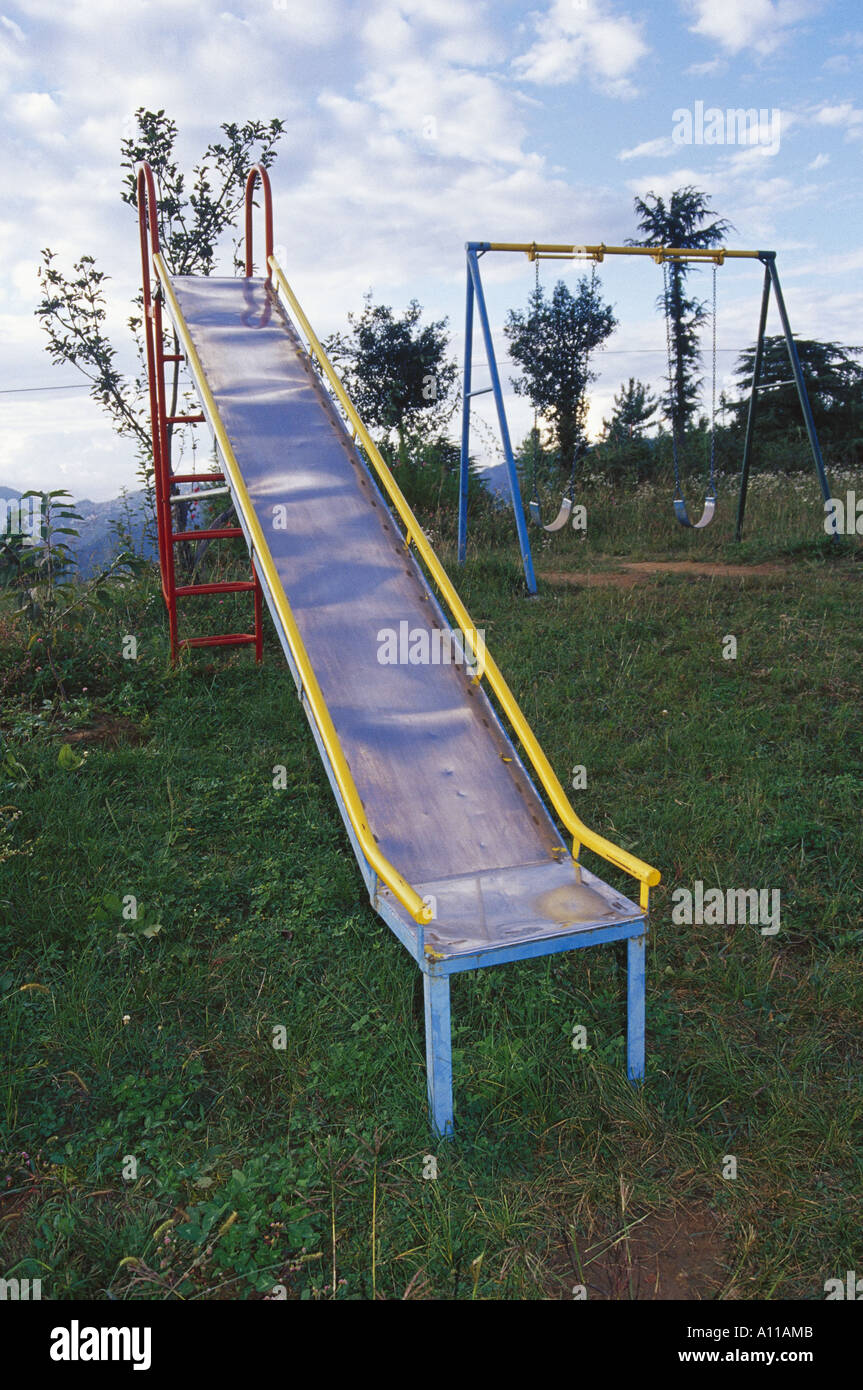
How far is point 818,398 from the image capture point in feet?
88.6

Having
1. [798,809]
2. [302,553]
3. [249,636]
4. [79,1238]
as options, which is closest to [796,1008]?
[798,809]

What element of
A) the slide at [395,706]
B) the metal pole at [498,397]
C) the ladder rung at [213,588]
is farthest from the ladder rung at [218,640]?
the metal pole at [498,397]

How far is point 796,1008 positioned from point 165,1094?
7.75 feet

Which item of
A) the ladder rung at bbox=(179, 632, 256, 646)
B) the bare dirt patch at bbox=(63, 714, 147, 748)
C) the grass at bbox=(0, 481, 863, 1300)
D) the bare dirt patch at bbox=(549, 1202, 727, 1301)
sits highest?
the ladder rung at bbox=(179, 632, 256, 646)

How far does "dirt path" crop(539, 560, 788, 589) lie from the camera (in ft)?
31.4

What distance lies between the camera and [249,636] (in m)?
7.65

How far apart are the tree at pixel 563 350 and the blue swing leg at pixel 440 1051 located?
53.5 ft

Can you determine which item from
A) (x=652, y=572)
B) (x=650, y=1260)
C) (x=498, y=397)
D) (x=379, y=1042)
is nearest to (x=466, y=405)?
(x=498, y=397)

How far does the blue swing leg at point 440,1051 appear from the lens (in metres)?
3.10

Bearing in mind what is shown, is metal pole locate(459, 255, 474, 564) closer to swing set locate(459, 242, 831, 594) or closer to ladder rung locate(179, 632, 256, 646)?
swing set locate(459, 242, 831, 594)

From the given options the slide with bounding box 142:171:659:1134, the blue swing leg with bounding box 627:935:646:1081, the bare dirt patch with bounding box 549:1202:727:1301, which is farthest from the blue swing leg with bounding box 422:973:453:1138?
the blue swing leg with bounding box 627:935:646:1081

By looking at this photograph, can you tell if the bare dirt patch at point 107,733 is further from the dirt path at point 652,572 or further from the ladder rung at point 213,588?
the dirt path at point 652,572

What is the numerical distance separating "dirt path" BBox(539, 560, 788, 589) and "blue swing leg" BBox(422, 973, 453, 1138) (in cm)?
684

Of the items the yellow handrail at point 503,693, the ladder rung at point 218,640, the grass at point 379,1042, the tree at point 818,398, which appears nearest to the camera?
the grass at point 379,1042
